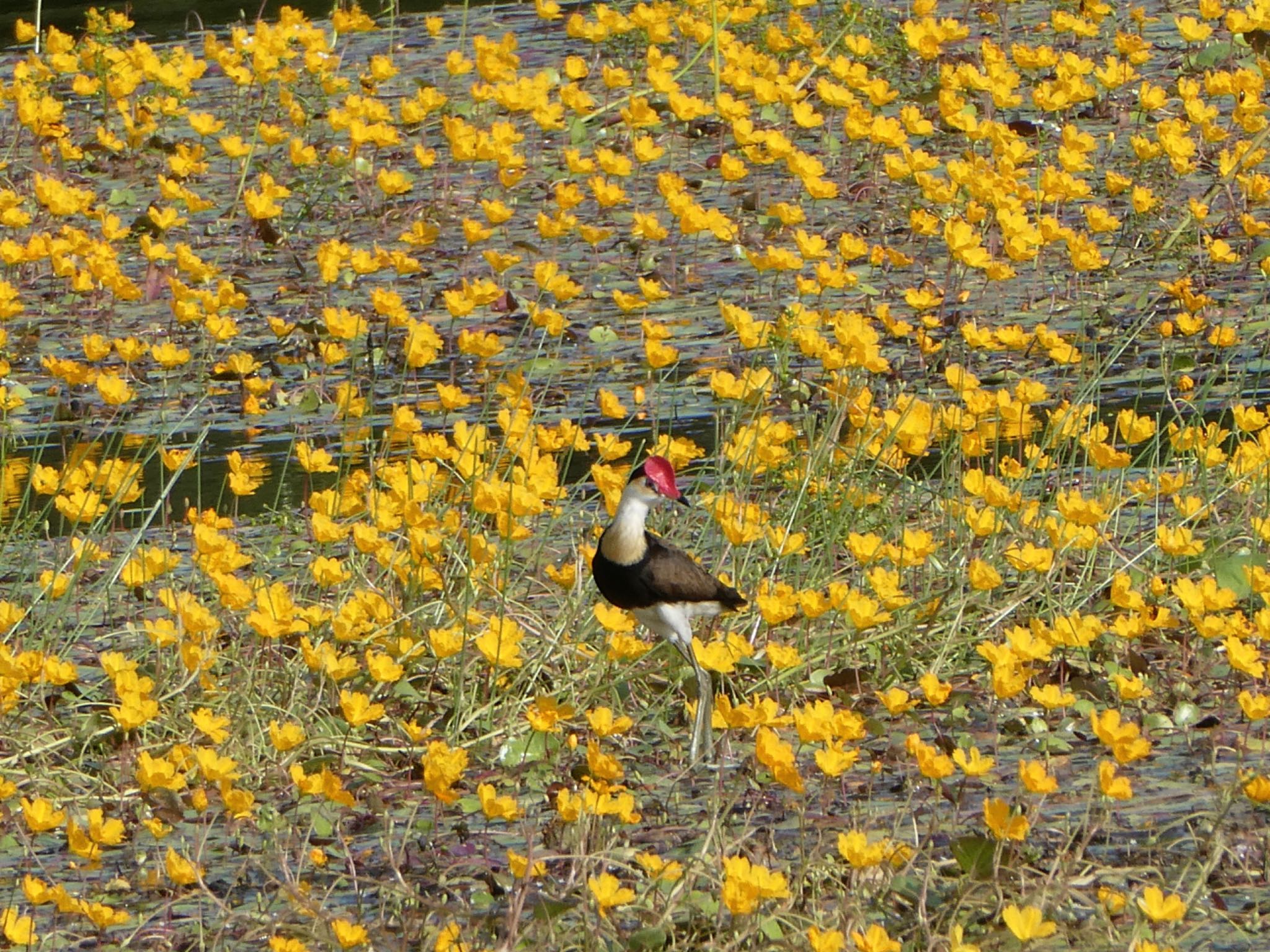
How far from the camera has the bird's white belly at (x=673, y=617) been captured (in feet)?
12.8

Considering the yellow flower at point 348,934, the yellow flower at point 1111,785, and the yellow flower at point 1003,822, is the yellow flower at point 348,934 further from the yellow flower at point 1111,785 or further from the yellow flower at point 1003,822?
the yellow flower at point 1111,785

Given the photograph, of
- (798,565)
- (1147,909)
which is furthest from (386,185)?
(1147,909)

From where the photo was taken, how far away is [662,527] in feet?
16.1

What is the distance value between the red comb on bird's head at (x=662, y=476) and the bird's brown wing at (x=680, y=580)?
12cm

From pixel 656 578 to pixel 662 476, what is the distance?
0.18 m

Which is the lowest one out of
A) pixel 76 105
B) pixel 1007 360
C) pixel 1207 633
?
pixel 76 105

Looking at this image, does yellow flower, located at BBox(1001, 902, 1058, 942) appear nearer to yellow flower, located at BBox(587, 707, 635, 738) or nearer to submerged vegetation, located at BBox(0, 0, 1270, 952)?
submerged vegetation, located at BBox(0, 0, 1270, 952)

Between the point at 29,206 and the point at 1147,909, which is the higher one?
the point at 1147,909

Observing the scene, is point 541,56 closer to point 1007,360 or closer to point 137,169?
point 137,169

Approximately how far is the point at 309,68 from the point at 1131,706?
18.5 ft

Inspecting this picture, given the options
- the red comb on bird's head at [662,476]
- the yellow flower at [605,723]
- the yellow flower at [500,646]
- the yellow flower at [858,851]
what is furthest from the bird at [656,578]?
the yellow flower at [858,851]

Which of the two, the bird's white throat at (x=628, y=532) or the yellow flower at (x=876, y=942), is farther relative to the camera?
the bird's white throat at (x=628, y=532)

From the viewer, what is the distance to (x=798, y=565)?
177 inches

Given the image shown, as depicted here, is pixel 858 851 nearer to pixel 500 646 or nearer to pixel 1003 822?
pixel 1003 822
